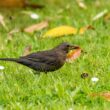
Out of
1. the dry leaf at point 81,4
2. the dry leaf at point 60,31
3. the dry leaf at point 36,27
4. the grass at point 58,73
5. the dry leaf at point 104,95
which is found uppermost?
the dry leaf at point 81,4

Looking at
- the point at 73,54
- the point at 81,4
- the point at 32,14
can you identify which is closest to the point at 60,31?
the point at 73,54

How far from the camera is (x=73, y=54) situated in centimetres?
793

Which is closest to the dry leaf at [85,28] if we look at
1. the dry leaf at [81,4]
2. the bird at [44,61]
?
the dry leaf at [81,4]

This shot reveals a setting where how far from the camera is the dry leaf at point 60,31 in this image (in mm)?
8820

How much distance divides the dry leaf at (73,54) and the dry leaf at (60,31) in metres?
0.88

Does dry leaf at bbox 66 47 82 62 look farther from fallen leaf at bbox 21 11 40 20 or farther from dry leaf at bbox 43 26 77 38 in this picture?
fallen leaf at bbox 21 11 40 20

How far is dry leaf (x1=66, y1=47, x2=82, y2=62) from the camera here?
7834 millimetres

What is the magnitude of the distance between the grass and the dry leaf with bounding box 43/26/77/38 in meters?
0.08

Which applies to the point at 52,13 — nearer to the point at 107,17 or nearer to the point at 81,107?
the point at 107,17

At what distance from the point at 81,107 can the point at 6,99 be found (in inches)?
32.8

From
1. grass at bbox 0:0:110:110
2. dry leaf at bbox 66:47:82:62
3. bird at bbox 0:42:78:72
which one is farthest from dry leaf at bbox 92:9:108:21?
bird at bbox 0:42:78:72

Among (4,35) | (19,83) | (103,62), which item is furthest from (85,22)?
(19,83)

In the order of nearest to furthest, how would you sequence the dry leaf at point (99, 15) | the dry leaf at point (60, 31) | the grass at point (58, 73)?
the grass at point (58, 73)
the dry leaf at point (60, 31)
the dry leaf at point (99, 15)

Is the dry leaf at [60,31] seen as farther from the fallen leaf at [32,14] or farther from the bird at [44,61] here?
the bird at [44,61]
